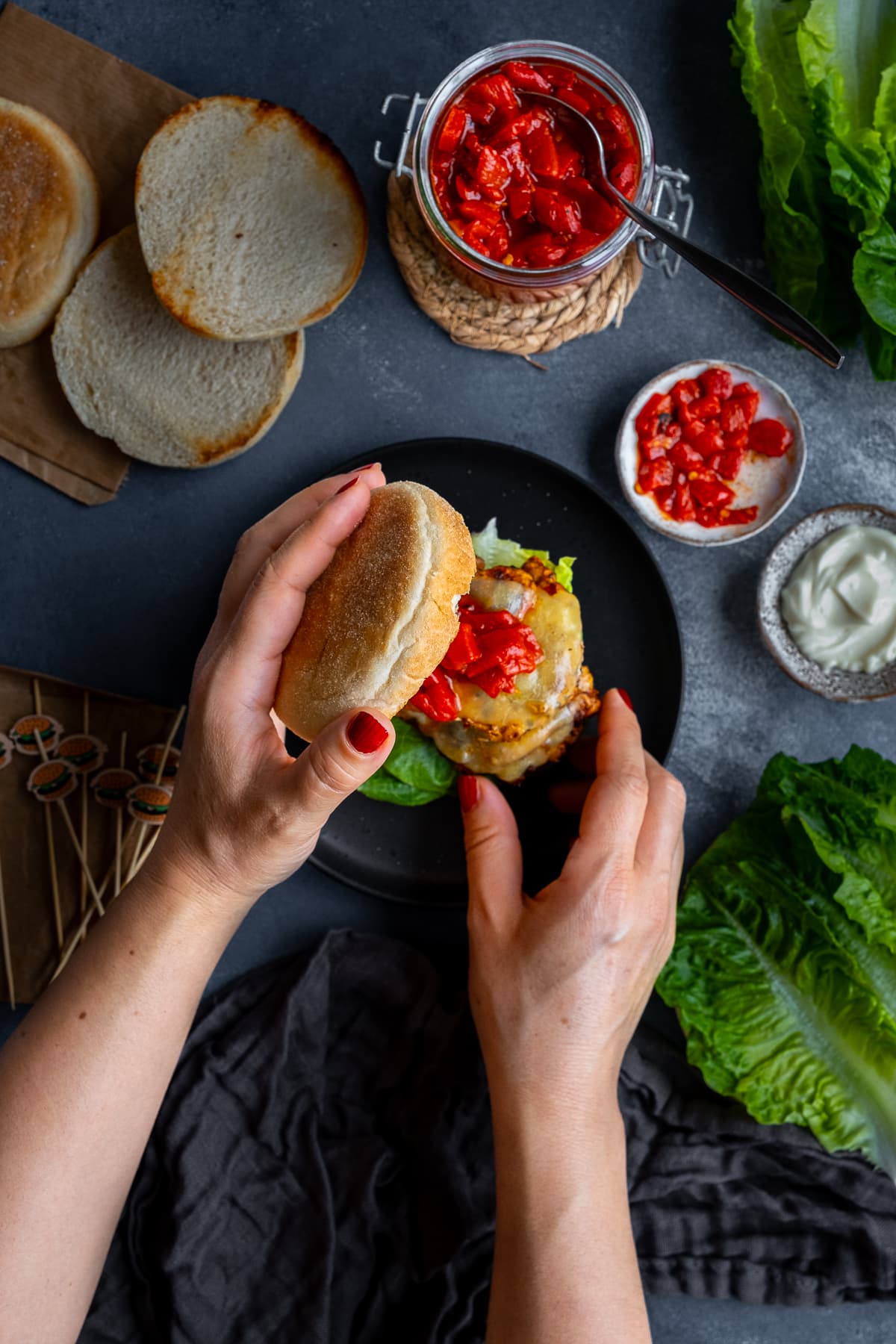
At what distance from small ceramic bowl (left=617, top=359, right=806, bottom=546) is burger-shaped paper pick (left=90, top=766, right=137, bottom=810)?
1975 millimetres

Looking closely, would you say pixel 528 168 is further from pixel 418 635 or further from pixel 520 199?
pixel 418 635

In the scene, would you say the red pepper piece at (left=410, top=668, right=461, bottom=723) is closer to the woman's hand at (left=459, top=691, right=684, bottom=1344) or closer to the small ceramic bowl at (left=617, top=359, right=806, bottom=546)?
the woman's hand at (left=459, top=691, right=684, bottom=1344)

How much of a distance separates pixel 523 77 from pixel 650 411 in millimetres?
1111

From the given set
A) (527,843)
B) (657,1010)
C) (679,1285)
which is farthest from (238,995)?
(679,1285)

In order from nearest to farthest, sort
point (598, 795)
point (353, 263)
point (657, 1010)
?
point (598, 795), point (353, 263), point (657, 1010)

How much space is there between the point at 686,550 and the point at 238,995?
223 cm

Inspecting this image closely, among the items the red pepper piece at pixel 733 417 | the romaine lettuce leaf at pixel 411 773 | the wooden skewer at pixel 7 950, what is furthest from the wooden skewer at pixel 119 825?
the red pepper piece at pixel 733 417

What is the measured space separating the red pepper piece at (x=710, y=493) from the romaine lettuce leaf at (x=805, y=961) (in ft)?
2.98

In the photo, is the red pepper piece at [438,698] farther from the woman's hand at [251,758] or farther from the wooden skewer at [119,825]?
the wooden skewer at [119,825]

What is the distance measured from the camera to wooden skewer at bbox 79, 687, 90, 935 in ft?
11.5

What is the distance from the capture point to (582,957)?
9.78 ft

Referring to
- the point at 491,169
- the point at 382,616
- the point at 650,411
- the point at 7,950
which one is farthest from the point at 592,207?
the point at 7,950

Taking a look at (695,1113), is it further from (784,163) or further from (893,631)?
(784,163)

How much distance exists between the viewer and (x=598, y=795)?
10.2 feet
